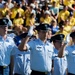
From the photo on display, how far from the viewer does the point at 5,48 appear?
21.9 ft

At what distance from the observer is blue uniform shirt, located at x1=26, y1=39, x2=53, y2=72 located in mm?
6941

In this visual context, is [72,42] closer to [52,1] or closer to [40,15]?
[40,15]

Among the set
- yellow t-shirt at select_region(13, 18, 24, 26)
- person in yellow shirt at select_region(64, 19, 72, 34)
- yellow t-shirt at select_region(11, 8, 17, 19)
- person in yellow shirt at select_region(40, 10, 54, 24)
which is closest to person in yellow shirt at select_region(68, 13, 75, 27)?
person in yellow shirt at select_region(64, 19, 72, 34)

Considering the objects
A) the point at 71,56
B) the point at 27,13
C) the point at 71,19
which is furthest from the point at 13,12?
the point at 71,56

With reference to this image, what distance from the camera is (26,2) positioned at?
15.3 m

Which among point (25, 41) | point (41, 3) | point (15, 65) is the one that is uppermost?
point (41, 3)

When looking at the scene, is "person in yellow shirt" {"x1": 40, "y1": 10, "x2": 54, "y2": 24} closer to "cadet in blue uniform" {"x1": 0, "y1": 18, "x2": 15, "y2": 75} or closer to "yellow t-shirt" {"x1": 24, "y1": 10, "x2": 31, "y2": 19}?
"yellow t-shirt" {"x1": 24, "y1": 10, "x2": 31, "y2": 19}

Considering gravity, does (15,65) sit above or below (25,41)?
below

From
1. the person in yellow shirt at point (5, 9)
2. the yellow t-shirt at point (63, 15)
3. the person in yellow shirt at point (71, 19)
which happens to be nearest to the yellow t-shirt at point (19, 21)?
the person in yellow shirt at point (5, 9)

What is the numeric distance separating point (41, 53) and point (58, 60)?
19.8 inches

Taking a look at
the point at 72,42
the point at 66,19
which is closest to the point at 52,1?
the point at 66,19

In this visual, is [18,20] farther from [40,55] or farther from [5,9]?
[40,55]

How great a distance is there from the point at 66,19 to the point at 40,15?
1093 millimetres

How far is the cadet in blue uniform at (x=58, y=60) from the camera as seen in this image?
7176 millimetres
